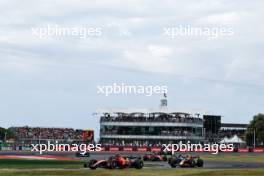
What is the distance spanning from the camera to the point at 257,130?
145500 millimetres

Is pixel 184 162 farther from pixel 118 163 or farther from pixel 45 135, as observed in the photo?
pixel 45 135

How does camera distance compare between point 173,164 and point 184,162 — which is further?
point 173,164

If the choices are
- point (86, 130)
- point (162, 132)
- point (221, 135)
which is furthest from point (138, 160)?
point (221, 135)

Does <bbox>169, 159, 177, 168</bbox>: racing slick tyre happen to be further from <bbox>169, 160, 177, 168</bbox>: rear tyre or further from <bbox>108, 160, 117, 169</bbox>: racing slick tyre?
<bbox>108, 160, 117, 169</bbox>: racing slick tyre

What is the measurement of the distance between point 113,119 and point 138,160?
90.4m

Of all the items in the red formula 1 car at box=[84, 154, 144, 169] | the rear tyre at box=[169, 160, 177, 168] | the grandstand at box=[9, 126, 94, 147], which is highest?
the grandstand at box=[9, 126, 94, 147]

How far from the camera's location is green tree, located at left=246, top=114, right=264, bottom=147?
144 metres

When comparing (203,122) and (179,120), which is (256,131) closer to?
(203,122)

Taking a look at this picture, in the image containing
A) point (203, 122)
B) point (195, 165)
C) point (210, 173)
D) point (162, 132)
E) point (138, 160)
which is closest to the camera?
point (210, 173)

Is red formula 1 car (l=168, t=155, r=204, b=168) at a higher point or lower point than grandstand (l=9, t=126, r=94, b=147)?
lower

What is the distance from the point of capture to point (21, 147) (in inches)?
4099

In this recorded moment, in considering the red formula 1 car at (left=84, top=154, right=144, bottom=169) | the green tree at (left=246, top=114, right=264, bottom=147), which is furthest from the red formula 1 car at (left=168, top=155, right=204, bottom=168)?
the green tree at (left=246, top=114, right=264, bottom=147)

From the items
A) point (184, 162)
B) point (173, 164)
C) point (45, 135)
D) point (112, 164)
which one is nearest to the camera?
point (112, 164)

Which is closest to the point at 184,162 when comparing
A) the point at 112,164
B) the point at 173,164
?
the point at 173,164
